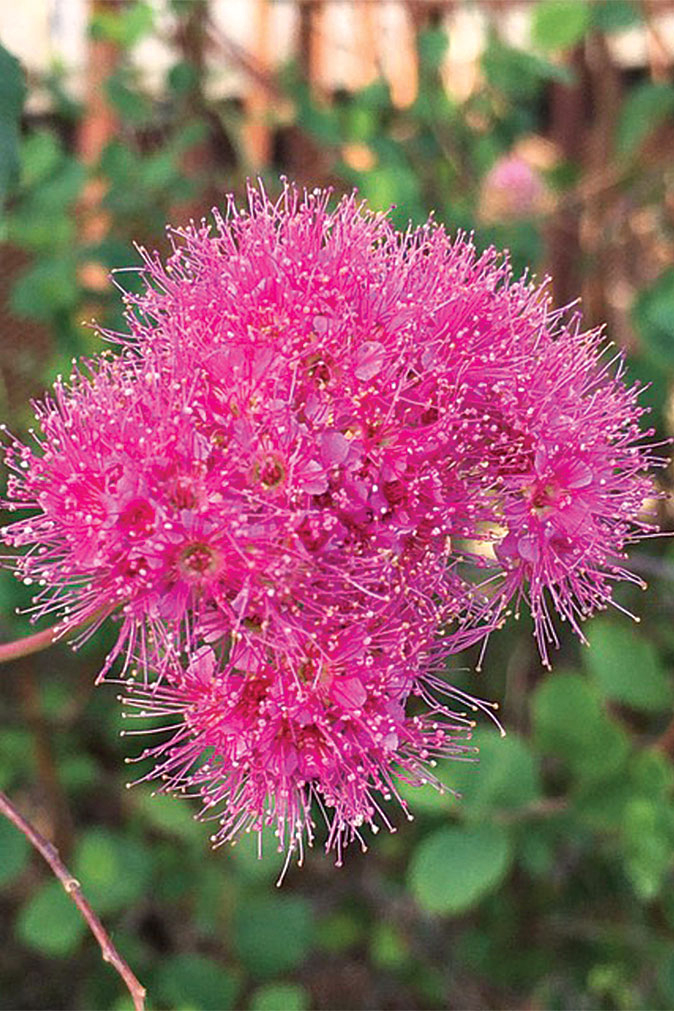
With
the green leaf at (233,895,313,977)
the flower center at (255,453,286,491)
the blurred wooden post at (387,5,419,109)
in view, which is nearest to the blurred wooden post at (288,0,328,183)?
the blurred wooden post at (387,5,419,109)

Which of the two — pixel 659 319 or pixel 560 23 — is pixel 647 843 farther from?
pixel 560 23

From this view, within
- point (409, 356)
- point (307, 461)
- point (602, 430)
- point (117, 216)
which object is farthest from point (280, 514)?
point (117, 216)

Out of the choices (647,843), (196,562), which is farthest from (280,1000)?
(196,562)

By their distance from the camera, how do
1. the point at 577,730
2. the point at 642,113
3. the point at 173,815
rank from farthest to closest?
the point at 642,113
the point at 173,815
the point at 577,730

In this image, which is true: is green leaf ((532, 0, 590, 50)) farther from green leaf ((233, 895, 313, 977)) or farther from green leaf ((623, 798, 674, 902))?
green leaf ((233, 895, 313, 977))

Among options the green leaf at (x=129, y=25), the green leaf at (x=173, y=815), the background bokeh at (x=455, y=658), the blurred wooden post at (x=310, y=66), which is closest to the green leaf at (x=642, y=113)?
the background bokeh at (x=455, y=658)

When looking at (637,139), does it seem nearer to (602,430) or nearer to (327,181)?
(327,181)

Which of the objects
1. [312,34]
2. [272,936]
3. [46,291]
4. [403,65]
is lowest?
[272,936]
